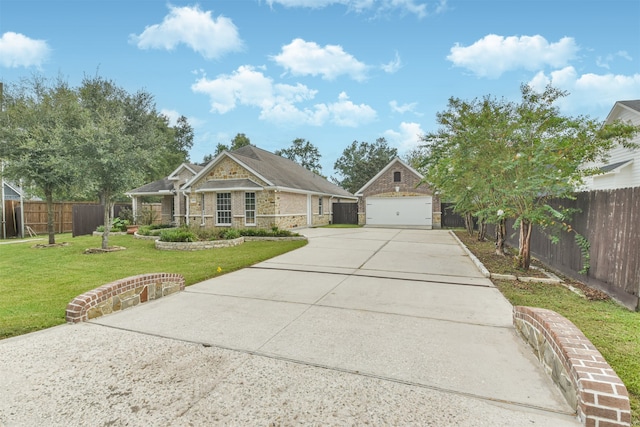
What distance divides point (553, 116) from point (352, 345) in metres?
7.14

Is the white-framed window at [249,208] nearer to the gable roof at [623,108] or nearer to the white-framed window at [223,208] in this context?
the white-framed window at [223,208]

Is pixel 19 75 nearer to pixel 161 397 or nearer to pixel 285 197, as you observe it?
pixel 285 197

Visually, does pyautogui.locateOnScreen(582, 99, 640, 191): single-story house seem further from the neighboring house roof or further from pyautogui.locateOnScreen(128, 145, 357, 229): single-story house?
the neighboring house roof

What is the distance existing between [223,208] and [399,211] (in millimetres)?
12631

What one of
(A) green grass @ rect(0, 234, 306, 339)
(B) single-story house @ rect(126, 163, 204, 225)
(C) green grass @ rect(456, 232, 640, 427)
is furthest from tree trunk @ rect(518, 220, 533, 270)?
(B) single-story house @ rect(126, 163, 204, 225)

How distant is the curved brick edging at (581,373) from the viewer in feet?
6.35

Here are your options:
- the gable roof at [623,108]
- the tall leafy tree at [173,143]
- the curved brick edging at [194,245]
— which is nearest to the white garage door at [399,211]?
the gable roof at [623,108]

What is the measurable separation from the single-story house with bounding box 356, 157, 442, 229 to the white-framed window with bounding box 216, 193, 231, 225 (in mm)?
10452

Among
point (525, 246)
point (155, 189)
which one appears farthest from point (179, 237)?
point (155, 189)

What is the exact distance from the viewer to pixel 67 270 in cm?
Answer: 731

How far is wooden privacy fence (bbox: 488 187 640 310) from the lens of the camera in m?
4.37

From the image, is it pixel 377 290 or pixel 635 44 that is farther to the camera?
pixel 635 44

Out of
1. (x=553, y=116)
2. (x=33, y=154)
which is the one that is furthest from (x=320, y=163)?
(x=553, y=116)

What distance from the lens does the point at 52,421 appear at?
203cm
